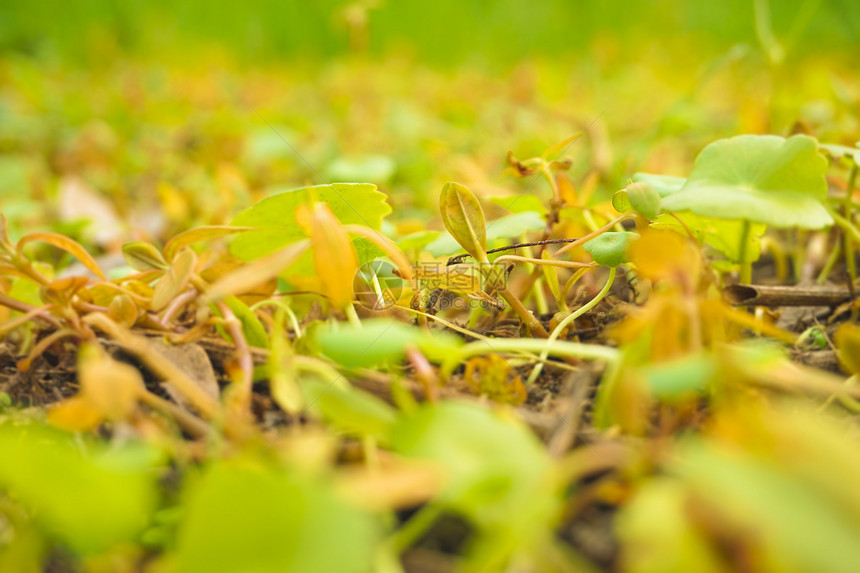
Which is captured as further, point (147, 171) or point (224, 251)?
point (147, 171)

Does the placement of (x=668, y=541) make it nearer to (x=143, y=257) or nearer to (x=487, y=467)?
(x=487, y=467)

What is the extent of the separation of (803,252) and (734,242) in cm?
29

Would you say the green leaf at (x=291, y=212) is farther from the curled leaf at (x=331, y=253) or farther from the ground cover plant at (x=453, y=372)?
the curled leaf at (x=331, y=253)

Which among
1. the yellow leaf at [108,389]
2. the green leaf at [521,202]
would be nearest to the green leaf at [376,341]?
the yellow leaf at [108,389]

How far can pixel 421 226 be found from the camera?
0.83m

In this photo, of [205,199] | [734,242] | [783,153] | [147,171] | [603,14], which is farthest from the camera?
[603,14]

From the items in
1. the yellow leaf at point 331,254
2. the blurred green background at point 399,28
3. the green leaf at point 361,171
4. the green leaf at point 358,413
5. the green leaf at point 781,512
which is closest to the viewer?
the green leaf at point 781,512

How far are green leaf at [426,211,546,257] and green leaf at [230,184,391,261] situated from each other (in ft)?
0.22

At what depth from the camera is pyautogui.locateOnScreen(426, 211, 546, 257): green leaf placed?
23.9 inches

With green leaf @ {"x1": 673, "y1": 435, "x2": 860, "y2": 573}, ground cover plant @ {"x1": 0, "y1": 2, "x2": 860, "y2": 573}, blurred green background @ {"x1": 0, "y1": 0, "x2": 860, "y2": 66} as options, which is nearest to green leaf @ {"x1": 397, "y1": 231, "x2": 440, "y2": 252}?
ground cover plant @ {"x1": 0, "y1": 2, "x2": 860, "y2": 573}

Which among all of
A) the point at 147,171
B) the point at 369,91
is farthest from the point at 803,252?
the point at 369,91

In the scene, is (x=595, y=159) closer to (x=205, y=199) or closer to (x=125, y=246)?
(x=205, y=199)

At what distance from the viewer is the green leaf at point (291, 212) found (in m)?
0.57

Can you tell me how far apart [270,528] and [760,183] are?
49 centimetres
